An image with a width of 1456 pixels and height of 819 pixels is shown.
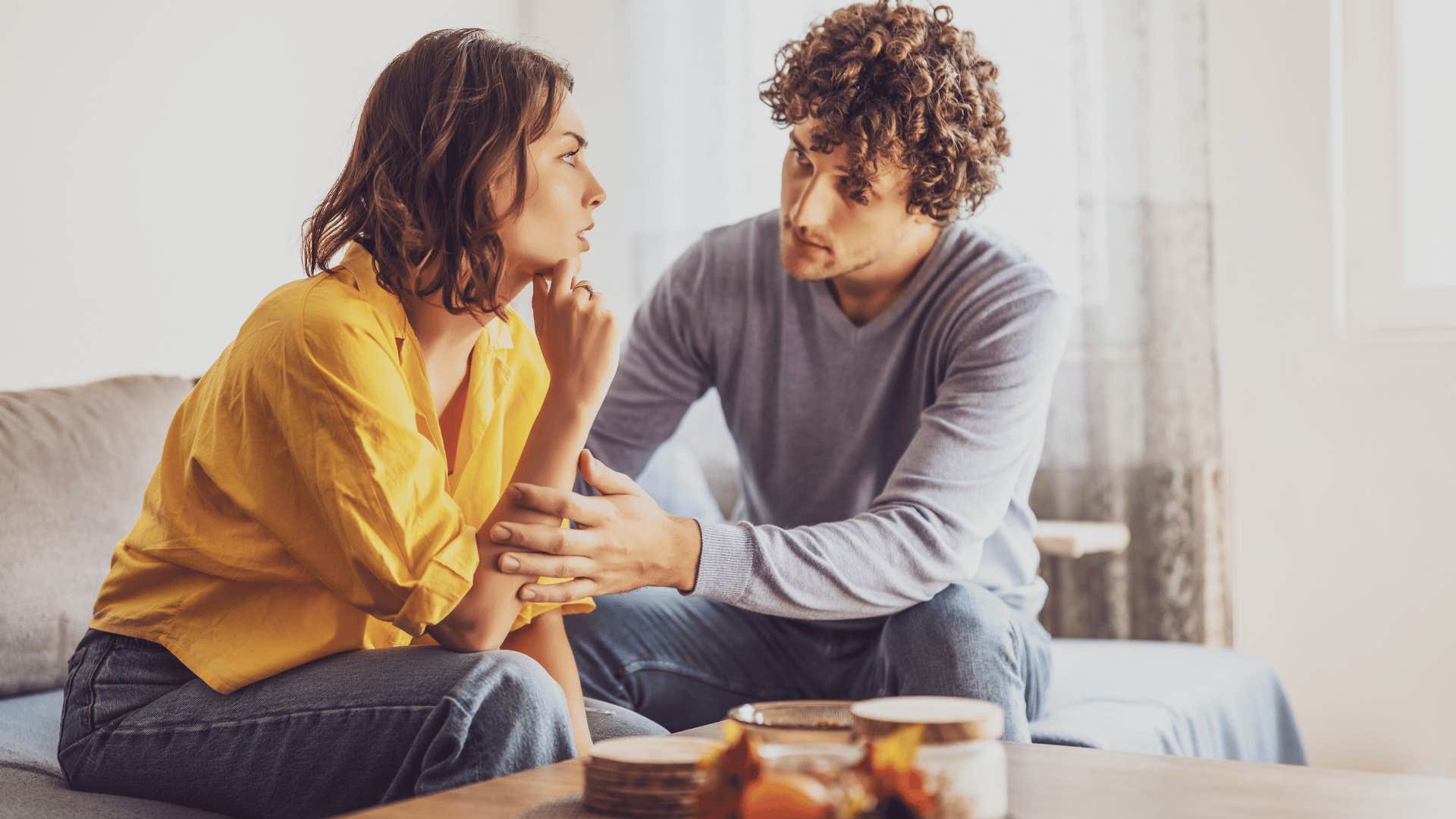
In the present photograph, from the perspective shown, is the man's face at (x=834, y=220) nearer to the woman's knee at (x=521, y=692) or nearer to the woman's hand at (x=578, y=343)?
the woman's hand at (x=578, y=343)

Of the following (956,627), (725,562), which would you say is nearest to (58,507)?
(725,562)

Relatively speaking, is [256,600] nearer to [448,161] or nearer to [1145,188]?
[448,161]

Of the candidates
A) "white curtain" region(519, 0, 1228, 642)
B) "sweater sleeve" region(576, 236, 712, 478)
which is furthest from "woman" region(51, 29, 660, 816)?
"white curtain" region(519, 0, 1228, 642)

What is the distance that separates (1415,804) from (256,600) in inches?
37.9

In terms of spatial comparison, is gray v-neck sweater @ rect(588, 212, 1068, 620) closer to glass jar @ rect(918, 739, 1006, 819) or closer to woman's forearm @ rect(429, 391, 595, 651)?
woman's forearm @ rect(429, 391, 595, 651)

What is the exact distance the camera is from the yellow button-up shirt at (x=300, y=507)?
1131 millimetres

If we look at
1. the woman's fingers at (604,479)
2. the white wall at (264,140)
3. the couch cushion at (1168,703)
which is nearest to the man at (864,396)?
the couch cushion at (1168,703)

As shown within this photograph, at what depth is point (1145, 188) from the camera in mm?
2658

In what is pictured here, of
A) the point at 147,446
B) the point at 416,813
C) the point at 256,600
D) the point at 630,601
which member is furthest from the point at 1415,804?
the point at 147,446

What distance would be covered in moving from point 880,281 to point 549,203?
0.62 meters

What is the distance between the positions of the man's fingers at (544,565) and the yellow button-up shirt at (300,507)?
0.04 metres

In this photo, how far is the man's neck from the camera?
5.94ft

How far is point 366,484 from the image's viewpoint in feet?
3.70

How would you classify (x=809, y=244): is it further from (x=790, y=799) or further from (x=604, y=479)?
(x=790, y=799)
